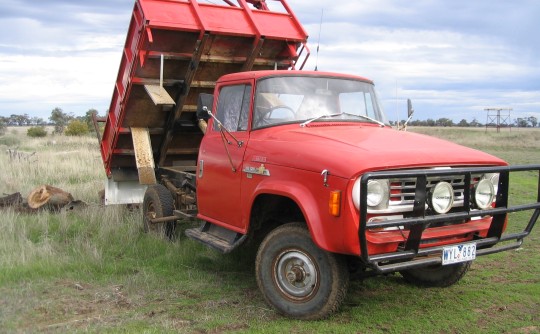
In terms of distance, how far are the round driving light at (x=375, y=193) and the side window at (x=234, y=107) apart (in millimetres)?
1910

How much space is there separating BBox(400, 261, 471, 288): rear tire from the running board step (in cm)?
196

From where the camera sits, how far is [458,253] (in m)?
4.79

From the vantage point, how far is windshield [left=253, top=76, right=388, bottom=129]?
5875 millimetres

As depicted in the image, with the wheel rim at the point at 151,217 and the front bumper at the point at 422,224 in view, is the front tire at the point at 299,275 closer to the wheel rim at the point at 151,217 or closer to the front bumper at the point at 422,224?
the front bumper at the point at 422,224

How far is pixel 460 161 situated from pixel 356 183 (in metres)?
1.12

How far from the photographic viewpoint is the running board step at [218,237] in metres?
5.82

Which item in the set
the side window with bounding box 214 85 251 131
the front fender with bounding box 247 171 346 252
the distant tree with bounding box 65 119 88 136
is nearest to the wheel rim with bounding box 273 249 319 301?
the front fender with bounding box 247 171 346 252

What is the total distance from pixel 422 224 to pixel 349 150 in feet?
2.79

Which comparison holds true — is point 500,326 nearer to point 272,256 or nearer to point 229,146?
point 272,256

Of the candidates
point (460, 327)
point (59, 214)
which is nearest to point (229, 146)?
point (460, 327)

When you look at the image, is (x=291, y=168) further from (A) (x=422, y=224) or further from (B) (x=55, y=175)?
(B) (x=55, y=175)

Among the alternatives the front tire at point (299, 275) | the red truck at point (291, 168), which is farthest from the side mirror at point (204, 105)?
the front tire at point (299, 275)

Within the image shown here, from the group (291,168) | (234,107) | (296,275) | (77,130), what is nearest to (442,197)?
(291,168)

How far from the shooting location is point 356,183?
14.5 feet
